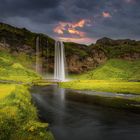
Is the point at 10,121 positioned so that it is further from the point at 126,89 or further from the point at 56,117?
the point at 126,89

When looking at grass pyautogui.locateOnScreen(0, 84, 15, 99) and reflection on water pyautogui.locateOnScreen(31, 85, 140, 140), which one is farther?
grass pyautogui.locateOnScreen(0, 84, 15, 99)

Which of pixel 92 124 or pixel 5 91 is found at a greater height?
pixel 5 91

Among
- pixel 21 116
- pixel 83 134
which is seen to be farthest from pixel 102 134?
pixel 21 116

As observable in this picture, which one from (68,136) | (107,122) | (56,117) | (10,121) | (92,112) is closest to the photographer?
(10,121)

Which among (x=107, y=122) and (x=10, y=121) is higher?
(x=10, y=121)

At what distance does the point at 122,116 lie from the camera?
47375 mm

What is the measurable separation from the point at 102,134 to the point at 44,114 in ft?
54.9

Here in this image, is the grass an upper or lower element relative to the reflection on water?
upper

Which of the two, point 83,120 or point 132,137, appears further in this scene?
point 83,120

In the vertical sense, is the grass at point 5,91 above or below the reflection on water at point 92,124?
above

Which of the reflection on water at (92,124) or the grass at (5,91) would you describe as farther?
the grass at (5,91)

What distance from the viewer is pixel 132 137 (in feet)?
111

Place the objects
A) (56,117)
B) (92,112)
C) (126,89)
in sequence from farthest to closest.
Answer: (126,89) → (92,112) → (56,117)

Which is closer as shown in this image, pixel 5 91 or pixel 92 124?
pixel 92 124
